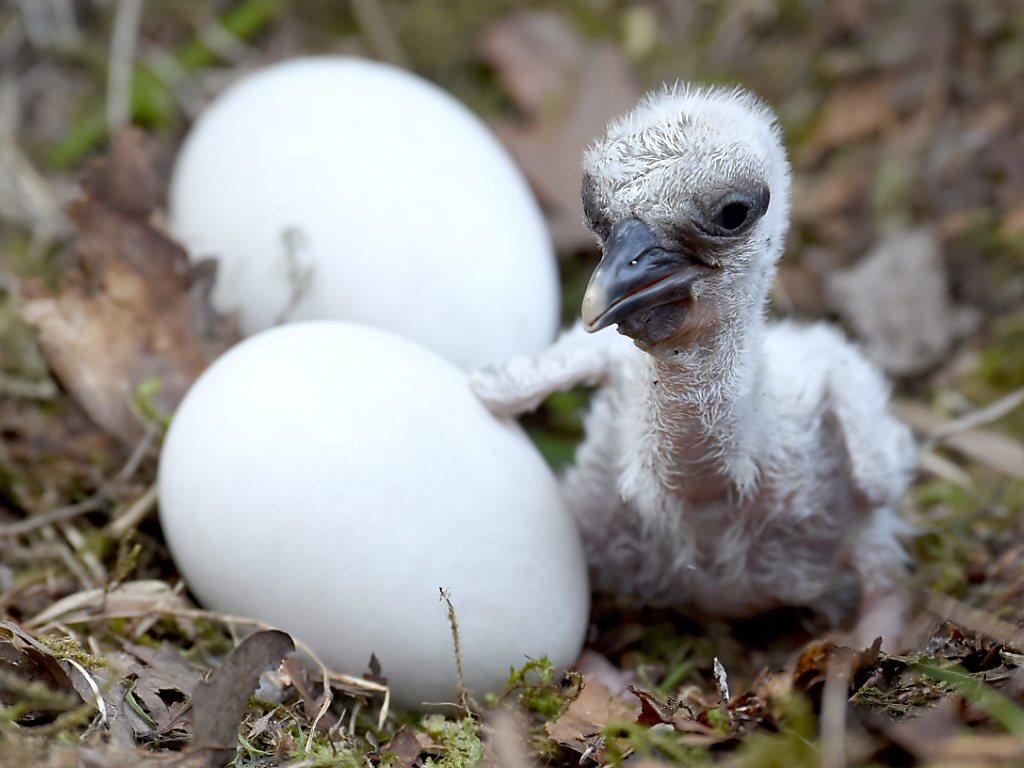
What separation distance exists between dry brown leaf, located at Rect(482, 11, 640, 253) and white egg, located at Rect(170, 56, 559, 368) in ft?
1.39

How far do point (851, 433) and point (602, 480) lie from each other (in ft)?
1.58

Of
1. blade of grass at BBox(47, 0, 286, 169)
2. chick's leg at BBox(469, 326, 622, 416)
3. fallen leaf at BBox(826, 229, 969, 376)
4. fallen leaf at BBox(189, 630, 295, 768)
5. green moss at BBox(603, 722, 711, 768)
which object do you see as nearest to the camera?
green moss at BBox(603, 722, 711, 768)

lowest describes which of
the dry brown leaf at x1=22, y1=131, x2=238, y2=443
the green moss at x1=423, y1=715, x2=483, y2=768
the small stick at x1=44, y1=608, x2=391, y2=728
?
the green moss at x1=423, y1=715, x2=483, y2=768

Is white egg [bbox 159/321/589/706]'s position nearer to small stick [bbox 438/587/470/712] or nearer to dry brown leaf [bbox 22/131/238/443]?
small stick [bbox 438/587/470/712]

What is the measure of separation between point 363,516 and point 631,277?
58 centimetres

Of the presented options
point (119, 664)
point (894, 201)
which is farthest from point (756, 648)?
point (894, 201)

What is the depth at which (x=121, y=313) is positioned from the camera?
7.73 feet

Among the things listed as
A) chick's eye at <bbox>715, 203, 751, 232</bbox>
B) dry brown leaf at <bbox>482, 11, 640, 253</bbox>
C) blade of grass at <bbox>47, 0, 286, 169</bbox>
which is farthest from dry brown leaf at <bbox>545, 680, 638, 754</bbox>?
blade of grass at <bbox>47, 0, 286, 169</bbox>

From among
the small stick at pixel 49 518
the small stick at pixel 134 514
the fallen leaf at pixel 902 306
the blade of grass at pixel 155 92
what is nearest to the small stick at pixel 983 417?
the fallen leaf at pixel 902 306

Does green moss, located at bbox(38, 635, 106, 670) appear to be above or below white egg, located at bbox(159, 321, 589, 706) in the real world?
below

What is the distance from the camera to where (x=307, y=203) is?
220cm

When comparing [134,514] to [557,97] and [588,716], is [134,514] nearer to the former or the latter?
[588,716]

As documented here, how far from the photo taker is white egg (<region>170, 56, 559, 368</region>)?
86.1 inches

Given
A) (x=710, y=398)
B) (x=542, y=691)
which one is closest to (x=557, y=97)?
(x=710, y=398)
